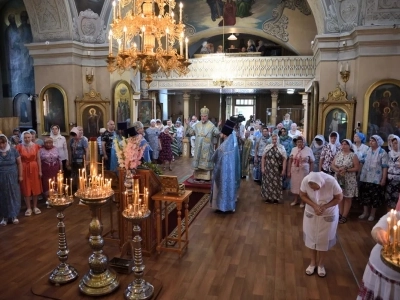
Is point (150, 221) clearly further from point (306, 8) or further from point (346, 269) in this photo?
point (306, 8)

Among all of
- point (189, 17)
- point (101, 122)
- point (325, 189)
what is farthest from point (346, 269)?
point (189, 17)

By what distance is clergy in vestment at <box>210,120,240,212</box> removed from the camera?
6.54 m

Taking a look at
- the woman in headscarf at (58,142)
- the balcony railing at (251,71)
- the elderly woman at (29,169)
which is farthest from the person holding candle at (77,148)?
the balcony railing at (251,71)

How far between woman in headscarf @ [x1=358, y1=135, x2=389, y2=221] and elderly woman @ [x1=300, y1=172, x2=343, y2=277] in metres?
2.58

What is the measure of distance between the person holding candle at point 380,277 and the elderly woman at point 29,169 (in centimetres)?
597

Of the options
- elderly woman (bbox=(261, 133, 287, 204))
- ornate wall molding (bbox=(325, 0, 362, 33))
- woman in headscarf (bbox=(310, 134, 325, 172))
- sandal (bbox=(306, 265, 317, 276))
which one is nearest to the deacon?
elderly woman (bbox=(261, 133, 287, 204))

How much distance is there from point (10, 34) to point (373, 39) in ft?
41.1

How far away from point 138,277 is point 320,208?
7.25 feet

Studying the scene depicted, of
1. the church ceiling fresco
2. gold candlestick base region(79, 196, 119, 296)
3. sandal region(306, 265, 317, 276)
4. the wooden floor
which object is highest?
the church ceiling fresco

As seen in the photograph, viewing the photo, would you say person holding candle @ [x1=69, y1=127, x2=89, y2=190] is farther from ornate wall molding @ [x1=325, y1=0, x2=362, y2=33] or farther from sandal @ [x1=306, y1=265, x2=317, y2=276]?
ornate wall molding @ [x1=325, y1=0, x2=362, y2=33]

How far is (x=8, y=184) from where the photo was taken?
19.3 ft

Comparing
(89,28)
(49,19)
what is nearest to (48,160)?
(89,28)

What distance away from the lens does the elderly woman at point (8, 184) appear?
5.81 metres

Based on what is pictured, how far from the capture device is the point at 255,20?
1620 centimetres
